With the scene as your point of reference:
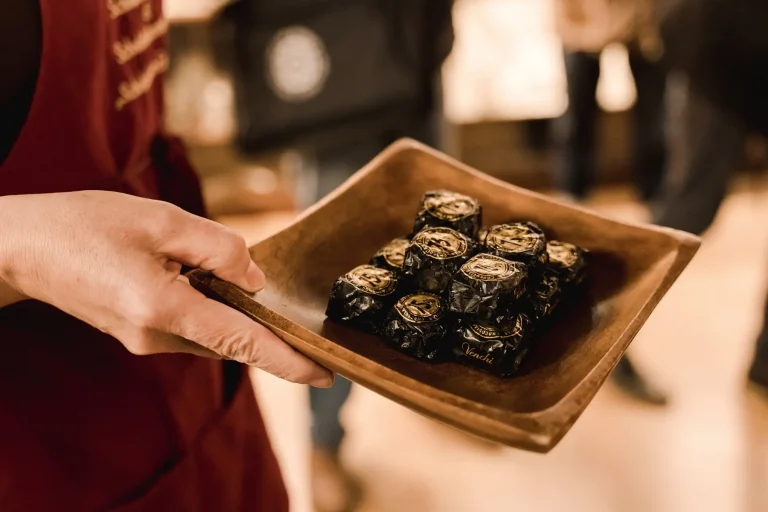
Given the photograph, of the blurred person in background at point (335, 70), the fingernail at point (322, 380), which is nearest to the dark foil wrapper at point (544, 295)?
the fingernail at point (322, 380)

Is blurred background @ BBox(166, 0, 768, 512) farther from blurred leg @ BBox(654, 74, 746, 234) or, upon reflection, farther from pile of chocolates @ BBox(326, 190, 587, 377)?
pile of chocolates @ BBox(326, 190, 587, 377)

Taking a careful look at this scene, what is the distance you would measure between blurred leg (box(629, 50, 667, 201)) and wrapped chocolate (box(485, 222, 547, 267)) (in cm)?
173

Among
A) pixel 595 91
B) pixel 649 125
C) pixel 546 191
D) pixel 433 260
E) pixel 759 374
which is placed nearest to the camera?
pixel 433 260

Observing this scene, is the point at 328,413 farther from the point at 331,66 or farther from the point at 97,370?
the point at 97,370

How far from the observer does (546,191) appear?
322 cm

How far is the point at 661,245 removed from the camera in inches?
32.4

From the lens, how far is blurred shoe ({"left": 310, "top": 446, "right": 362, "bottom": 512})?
1689 millimetres

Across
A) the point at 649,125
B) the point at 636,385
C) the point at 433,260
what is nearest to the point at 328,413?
the point at 636,385

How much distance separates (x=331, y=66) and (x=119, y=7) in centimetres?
78

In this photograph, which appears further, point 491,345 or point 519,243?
point 519,243

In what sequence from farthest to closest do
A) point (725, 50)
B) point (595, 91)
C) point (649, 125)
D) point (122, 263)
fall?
point (649, 125) < point (595, 91) < point (725, 50) < point (122, 263)

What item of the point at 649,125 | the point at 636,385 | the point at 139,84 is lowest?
the point at 636,385

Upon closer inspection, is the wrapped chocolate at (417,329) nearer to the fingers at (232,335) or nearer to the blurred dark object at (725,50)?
the fingers at (232,335)

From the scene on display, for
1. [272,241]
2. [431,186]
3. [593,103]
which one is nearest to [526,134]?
[593,103]
